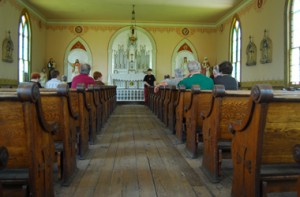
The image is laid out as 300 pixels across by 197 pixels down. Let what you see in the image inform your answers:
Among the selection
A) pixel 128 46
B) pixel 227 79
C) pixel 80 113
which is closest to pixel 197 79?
pixel 227 79

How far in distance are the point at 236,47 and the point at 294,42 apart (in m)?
4.36

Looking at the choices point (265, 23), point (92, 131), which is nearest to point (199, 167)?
point (92, 131)

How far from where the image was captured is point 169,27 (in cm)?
1566

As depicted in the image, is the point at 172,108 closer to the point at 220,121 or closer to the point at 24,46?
the point at 220,121

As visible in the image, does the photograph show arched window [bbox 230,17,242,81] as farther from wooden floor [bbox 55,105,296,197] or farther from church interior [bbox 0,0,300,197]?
wooden floor [bbox 55,105,296,197]

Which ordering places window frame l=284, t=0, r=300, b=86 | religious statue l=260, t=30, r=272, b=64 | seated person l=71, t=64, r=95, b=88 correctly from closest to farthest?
seated person l=71, t=64, r=95, b=88 < window frame l=284, t=0, r=300, b=86 < religious statue l=260, t=30, r=272, b=64

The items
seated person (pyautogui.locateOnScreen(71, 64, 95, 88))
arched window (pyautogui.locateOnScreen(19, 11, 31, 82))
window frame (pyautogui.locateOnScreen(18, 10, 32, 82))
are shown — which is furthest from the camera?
arched window (pyautogui.locateOnScreen(19, 11, 31, 82))

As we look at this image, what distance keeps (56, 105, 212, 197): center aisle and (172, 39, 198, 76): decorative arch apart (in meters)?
10.8

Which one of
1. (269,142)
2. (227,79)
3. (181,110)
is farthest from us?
(181,110)

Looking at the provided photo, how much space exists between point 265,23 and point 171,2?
334cm

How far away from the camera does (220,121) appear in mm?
3000

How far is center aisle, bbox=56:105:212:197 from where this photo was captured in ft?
9.04

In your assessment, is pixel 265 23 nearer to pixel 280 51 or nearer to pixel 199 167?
pixel 280 51

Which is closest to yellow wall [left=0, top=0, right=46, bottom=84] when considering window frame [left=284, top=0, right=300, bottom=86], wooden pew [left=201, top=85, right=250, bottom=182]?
window frame [left=284, top=0, right=300, bottom=86]
